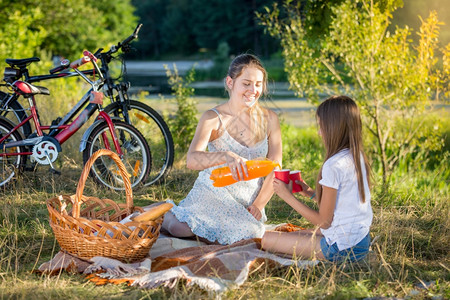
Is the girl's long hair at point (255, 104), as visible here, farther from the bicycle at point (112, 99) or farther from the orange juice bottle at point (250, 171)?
the bicycle at point (112, 99)

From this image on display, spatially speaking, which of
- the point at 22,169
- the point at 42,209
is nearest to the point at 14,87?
the point at 22,169

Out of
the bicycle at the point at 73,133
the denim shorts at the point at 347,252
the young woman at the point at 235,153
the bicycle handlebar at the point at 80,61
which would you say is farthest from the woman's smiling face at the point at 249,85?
the bicycle handlebar at the point at 80,61

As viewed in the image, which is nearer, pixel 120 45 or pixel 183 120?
pixel 120 45

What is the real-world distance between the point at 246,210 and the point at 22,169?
2.30 metres

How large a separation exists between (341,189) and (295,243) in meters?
0.41

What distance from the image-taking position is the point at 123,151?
4656 millimetres

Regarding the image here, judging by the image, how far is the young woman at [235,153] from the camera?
343 cm

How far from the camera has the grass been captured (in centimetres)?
267

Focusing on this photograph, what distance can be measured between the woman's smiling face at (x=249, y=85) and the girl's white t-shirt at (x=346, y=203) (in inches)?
29.4

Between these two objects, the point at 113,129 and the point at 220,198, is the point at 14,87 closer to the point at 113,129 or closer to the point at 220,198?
the point at 113,129

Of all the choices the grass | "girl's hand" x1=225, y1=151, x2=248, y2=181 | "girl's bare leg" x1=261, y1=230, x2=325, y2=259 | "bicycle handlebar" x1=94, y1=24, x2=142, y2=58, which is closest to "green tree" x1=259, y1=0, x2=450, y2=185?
the grass

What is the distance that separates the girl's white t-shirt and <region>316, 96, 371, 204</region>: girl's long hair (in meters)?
0.03

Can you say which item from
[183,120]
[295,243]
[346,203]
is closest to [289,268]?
[295,243]

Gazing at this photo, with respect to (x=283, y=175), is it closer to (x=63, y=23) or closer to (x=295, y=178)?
(x=295, y=178)
